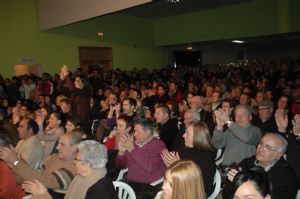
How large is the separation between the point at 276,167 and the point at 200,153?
0.67 m

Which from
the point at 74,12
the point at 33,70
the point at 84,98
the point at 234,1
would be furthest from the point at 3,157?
the point at 234,1

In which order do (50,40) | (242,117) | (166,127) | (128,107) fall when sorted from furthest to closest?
1. (50,40)
2. (128,107)
3. (166,127)
4. (242,117)

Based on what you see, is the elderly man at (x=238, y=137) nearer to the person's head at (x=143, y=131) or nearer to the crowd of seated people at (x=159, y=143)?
the crowd of seated people at (x=159, y=143)

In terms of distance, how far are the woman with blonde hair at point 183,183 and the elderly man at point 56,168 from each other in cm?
107

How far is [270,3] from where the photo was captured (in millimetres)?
11250

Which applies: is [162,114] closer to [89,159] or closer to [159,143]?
[159,143]

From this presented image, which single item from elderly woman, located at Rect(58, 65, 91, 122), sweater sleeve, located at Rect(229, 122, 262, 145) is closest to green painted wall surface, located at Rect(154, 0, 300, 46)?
A: elderly woman, located at Rect(58, 65, 91, 122)

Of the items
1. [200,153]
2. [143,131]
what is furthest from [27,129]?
[200,153]

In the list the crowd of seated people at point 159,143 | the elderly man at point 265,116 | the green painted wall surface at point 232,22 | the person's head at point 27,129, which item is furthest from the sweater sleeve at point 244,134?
the green painted wall surface at point 232,22

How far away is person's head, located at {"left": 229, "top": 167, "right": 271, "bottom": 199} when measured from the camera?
1.67 m

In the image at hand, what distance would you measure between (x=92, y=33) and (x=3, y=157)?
10.5 m

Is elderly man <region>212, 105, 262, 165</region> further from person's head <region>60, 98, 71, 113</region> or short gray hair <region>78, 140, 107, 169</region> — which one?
person's head <region>60, 98, 71, 113</region>

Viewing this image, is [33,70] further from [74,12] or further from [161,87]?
[161,87]

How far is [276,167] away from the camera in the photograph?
2428 millimetres
